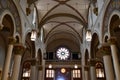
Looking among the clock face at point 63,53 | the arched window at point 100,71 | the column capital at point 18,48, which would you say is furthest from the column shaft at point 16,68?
the arched window at point 100,71

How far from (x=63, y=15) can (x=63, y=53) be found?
8319 mm

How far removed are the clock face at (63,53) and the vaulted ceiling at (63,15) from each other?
12.1 ft

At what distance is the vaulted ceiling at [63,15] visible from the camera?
1923 cm

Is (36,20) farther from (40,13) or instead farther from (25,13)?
(25,13)

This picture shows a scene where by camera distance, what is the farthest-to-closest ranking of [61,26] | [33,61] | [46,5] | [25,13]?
1. [61,26]
2. [46,5]
3. [33,61]
4. [25,13]

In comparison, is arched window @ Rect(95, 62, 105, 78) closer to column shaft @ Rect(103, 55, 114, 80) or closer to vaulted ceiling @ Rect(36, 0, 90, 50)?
vaulted ceiling @ Rect(36, 0, 90, 50)

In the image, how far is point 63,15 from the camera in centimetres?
2083

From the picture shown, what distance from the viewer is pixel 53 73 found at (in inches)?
1033

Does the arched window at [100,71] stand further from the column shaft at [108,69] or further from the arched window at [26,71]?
the column shaft at [108,69]

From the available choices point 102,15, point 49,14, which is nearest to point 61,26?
point 49,14

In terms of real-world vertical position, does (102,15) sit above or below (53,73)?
above

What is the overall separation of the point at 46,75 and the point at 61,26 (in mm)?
7508

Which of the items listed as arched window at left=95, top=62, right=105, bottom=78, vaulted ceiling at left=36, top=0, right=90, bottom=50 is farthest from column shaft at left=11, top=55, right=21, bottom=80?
arched window at left=95, top=62, right=105, bottom=78

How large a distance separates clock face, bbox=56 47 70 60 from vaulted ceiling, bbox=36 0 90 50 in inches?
146
